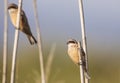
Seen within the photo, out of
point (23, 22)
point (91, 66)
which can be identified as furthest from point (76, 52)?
point (91, 66)

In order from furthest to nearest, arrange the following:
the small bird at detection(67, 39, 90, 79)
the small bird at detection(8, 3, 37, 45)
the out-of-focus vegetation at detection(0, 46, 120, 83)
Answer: the out-of-focus vegetation at detection(0, 46, 120, 83), the small bird at detection(8, 3, 37, 45), the small bird at detection(67, 39, 90, 79)

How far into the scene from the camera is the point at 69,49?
3.53 meters

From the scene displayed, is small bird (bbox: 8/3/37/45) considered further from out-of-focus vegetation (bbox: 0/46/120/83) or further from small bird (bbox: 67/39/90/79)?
out-of-focus vegetation (bbox: 0/46/120/83)

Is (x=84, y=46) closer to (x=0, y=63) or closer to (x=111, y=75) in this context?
(x=0, y=63)

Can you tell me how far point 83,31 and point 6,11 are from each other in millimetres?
453

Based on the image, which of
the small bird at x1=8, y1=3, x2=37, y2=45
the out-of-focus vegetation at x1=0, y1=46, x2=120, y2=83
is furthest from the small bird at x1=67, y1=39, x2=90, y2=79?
the out-of-focus vegetation at x1=0, y1=46, x2=120, y2=83

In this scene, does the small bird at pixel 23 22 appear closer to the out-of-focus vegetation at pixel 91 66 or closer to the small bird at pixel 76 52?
the small bird at pixel 76 52

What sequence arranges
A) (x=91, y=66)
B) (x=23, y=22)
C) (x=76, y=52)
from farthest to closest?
1. (x=91, y=66)
2. (x=23, y=22)
3. (x=76, y=52)

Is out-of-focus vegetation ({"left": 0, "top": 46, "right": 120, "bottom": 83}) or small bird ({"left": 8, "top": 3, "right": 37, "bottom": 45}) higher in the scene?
small bird ({"left": 8, "top": 3, "right": 37, "bottom": 45})

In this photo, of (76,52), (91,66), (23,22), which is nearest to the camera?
(76,52)

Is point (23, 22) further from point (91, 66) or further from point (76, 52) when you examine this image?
point (91, 66)

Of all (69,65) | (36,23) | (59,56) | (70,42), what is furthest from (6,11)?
(69,65)

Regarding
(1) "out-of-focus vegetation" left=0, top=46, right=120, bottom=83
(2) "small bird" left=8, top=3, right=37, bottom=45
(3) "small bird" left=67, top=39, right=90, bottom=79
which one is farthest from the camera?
(1) "out-of-focus vegetation" left=0, top=46, right=120, bottom=83

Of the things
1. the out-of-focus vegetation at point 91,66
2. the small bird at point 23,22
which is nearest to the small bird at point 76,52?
the small bird at point 23,22
